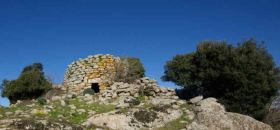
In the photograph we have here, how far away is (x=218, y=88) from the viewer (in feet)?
99.3

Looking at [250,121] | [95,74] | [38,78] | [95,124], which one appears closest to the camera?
[95,124]

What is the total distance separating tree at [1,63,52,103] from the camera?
3894cm

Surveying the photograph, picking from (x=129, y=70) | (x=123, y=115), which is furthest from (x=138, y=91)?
(x=123, y=115)

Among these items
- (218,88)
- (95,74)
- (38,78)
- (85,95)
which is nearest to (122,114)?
(85,95)

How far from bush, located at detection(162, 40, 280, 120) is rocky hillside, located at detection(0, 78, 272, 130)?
2.01 metres

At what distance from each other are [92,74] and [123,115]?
12344 millimetres

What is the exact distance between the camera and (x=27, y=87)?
39.0 meters

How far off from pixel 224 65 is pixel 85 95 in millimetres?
11252

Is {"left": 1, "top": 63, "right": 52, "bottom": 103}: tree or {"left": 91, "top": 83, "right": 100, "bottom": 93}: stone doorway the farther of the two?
{"left": 1, "top": 63, "right": 52, "bottom": 103}: tree

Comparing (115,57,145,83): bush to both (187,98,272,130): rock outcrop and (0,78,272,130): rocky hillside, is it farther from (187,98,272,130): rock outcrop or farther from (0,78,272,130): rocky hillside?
(187,98,272,130): rock outcrop

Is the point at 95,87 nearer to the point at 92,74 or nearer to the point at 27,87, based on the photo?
the point at 92,74

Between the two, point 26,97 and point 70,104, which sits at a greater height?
point 26,97

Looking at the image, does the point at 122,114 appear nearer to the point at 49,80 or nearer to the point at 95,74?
the point at 95,74

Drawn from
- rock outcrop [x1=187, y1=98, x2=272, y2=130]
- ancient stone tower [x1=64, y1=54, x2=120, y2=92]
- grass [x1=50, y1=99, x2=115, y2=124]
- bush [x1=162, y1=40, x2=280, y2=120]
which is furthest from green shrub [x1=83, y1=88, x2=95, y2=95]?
rock outcrop [x1=187, y1=98, x2=272, y2=130]
